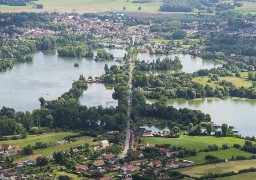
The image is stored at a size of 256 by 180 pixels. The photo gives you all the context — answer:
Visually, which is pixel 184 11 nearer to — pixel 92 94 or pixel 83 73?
pixel 83 73

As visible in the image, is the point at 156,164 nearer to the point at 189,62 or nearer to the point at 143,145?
the point at 143,145

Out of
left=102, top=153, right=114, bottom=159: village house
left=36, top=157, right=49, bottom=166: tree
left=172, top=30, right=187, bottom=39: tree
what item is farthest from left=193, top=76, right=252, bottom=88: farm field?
left=36, top=157, right=49, bottom=166: tree

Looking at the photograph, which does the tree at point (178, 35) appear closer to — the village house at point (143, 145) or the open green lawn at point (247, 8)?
the open green lawn at point (247, 8)

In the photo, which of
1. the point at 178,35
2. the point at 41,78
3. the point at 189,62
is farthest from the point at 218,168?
the point at 178,35

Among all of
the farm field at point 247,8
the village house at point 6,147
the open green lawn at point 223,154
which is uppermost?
the farm field at point 247,8

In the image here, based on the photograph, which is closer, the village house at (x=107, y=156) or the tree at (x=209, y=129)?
the village house at (x=107, y=156)

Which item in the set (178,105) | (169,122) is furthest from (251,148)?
(178,105)

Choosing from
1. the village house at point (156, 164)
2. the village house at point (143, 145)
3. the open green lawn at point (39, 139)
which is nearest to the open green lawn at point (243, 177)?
the village house at point (156, 164)
